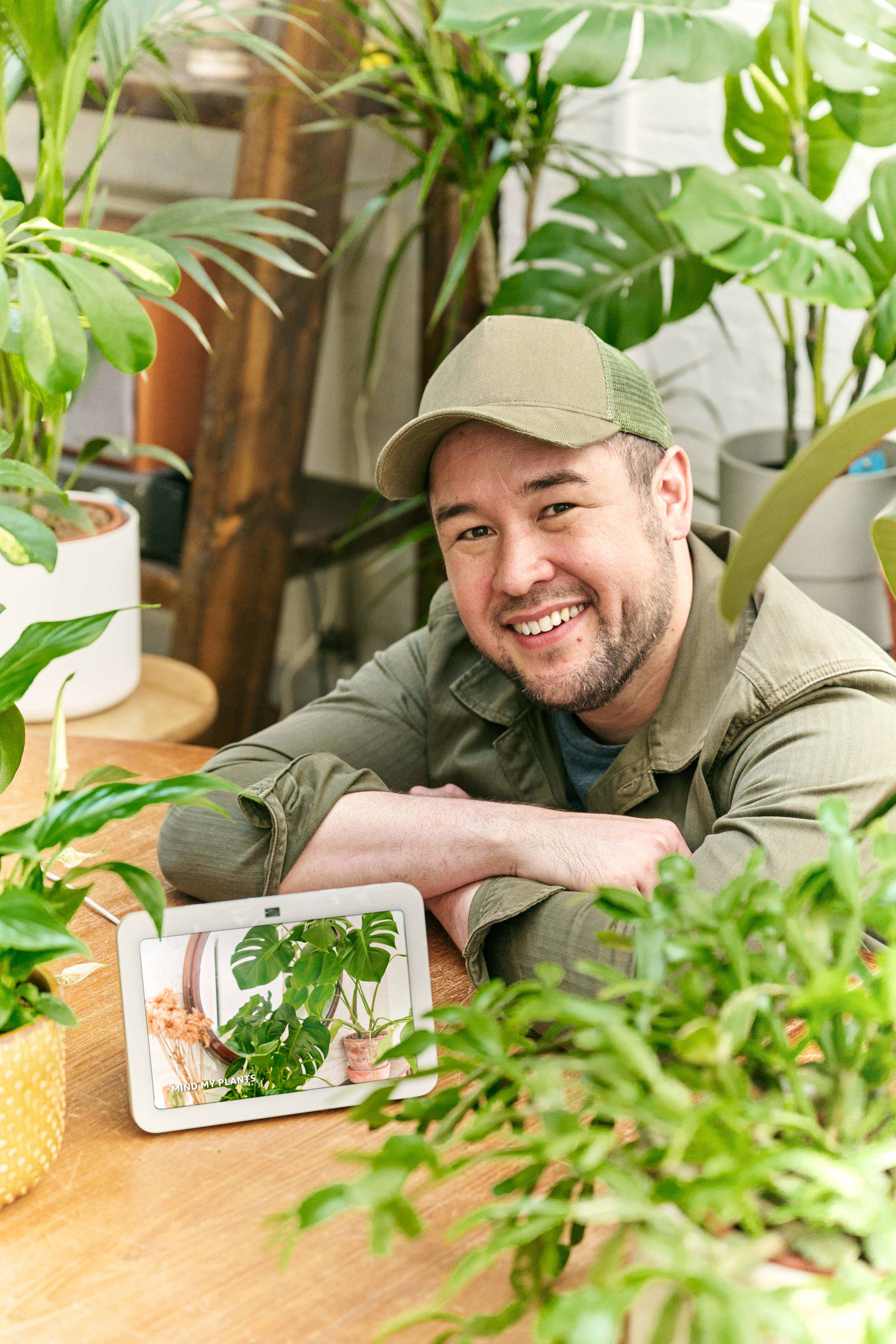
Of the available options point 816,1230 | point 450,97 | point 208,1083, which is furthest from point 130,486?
point 816,1230

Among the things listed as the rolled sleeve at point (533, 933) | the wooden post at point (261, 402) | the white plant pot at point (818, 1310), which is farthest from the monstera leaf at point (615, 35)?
the white plant pot at point (818, 1310)

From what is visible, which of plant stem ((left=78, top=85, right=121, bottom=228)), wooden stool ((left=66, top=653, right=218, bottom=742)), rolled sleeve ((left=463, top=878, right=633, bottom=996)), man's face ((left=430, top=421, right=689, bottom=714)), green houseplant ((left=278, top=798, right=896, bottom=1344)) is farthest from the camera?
wooden stool ((left=66, top=653, right=218, bottom=742))

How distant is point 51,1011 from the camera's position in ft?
2.71

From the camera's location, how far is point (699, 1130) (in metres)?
0.56

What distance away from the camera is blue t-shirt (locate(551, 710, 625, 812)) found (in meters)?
1.48

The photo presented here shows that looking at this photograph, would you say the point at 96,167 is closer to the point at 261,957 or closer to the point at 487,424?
the point at 487,424

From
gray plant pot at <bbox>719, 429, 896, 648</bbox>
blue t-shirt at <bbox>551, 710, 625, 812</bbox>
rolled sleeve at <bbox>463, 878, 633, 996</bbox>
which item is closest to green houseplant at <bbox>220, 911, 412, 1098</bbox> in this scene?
rolled sleeve at <bbox>463, 878, 633, 996</bbox>

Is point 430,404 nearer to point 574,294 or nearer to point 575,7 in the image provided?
point 575,7

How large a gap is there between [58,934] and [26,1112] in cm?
14

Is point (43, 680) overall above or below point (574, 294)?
below

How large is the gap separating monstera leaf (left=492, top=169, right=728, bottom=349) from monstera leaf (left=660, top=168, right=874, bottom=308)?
0.51m

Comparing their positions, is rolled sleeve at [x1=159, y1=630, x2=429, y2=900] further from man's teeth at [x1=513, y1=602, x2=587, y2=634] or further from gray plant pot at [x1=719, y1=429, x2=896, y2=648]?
gray plant pot at [x1=719, y1=429, x2=896, y2=648]

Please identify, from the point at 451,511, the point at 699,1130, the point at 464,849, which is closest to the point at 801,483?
the point at 699,1130

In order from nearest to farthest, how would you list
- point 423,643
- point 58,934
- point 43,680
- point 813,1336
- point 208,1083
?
point 813,1336 → point 58,934 → point 208,1083 → point 423,643 → point 43,680
